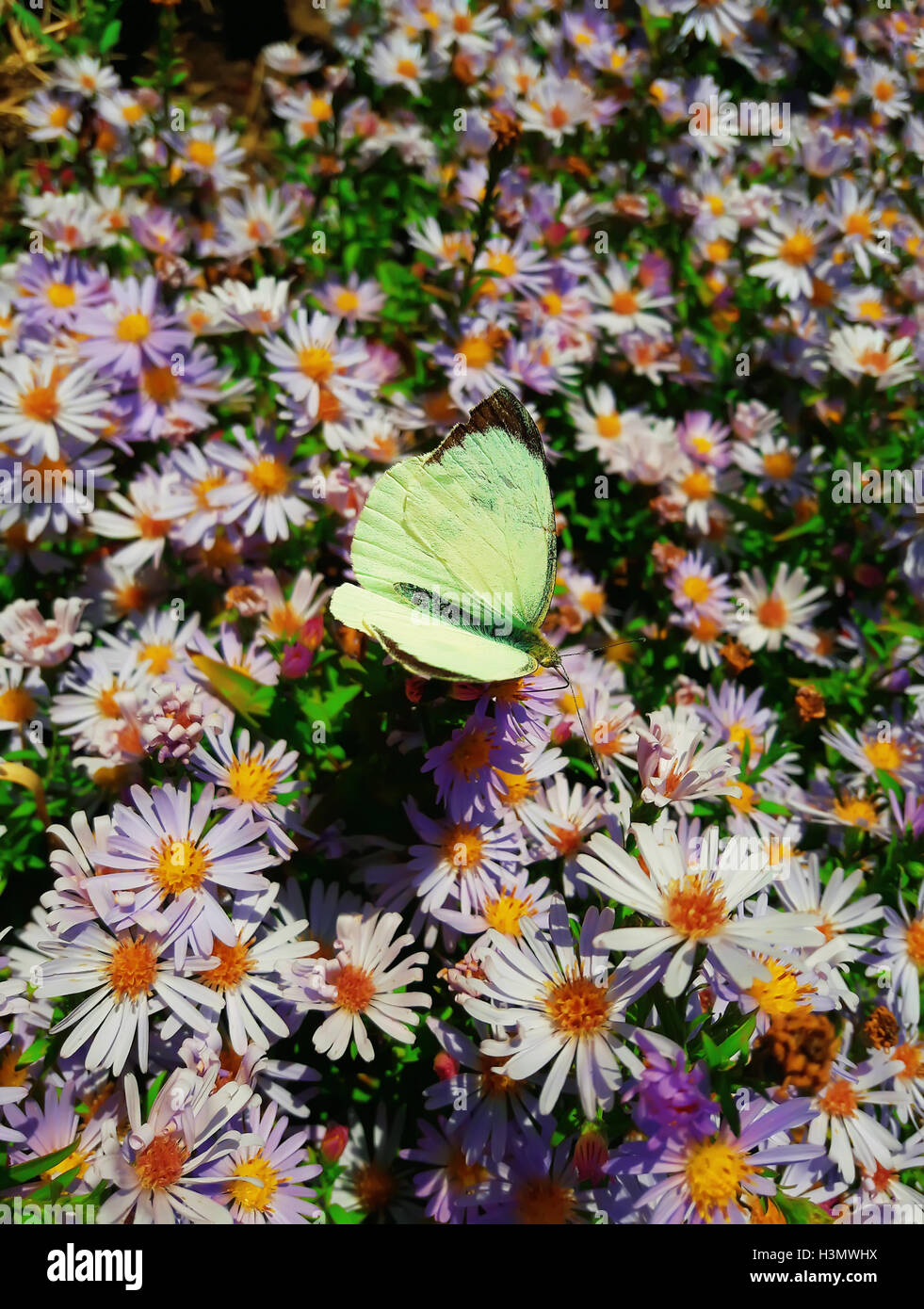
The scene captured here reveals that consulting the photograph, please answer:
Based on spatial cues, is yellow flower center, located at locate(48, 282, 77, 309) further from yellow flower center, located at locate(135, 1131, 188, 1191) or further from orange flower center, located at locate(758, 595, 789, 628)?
orange flower center, located at locate(758, 595, 789, 628)

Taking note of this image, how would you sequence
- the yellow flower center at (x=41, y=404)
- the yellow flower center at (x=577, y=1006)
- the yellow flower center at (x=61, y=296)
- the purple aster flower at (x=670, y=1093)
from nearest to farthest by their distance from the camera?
the purple aster flower at (x=670, y=1093) < the yellow flower center at (x=577, y=1006) < the yellow flower center at (x=41, y=404) < the yellow flower center at (x=61, y=296)

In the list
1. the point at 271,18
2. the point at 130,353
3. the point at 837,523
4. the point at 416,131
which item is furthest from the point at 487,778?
the point at 271,18

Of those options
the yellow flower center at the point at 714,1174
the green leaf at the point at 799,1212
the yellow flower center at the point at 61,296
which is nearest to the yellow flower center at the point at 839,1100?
→ the green leaf at the point at 799,1212

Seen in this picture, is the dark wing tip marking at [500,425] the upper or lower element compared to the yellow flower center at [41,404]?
lower

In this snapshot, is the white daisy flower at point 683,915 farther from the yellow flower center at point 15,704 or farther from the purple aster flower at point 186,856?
the yellow flower center at point 15,704

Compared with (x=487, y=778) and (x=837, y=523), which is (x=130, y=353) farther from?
(x=837, y=523)

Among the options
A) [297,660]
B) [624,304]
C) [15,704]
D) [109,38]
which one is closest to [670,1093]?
[297,660]

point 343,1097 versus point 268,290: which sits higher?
point 268,290
